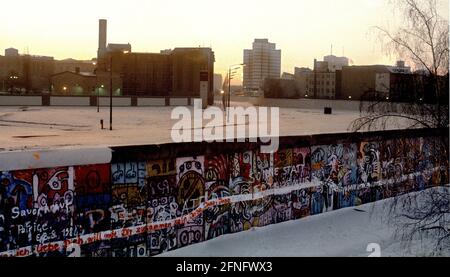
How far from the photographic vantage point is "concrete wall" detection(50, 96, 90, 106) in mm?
78500

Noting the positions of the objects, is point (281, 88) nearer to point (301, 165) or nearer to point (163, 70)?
point (163, 70)

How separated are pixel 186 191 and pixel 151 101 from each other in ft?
257

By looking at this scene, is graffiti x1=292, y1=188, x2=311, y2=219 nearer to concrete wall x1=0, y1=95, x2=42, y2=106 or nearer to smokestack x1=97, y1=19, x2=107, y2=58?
concrete wall x1=0, y1=95, x2=42, y2=106

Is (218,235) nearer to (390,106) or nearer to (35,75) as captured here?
(390,106)

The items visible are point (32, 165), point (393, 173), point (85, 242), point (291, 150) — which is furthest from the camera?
point (393, 173)

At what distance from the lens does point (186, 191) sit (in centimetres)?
1202

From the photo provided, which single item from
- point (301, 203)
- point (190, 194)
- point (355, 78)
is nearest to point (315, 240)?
point (301, 203)

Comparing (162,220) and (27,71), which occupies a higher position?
(27,71)

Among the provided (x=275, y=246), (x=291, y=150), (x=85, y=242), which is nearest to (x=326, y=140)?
(x=291, y=150)

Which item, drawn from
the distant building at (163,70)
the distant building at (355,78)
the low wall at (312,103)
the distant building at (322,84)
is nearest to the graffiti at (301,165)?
the low wall at (312,103)

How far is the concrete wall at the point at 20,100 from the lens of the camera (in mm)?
72812

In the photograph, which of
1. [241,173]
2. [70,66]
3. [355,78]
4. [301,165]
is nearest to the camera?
[241,173]
